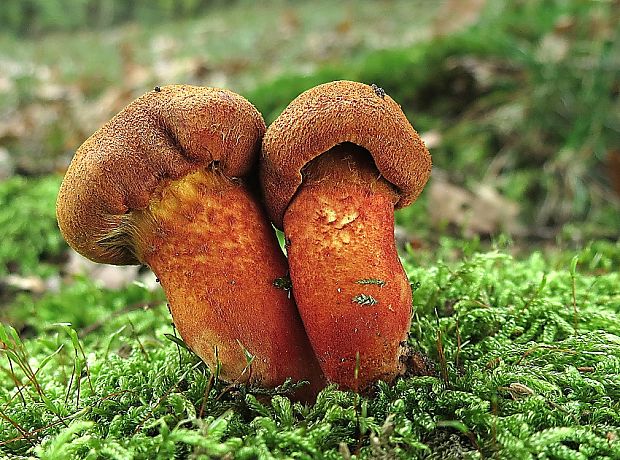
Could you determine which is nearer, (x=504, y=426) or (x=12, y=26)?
(x=504, y=426)

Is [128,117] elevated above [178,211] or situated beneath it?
elevated above

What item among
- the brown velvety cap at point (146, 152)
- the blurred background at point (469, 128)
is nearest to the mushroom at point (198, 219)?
the brown velvety cap at point (146, 152)

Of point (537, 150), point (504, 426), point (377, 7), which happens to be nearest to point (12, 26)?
point (377, 7)

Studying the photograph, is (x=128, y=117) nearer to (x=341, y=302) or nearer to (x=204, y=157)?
(x=204, y=157)

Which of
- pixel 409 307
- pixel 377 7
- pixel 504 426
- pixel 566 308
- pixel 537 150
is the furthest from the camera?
pixel 377 7

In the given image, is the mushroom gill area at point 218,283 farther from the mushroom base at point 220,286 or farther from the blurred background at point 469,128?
the blurred background at point 469,128

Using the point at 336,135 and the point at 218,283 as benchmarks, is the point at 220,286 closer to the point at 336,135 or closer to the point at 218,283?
the point at 218,283
